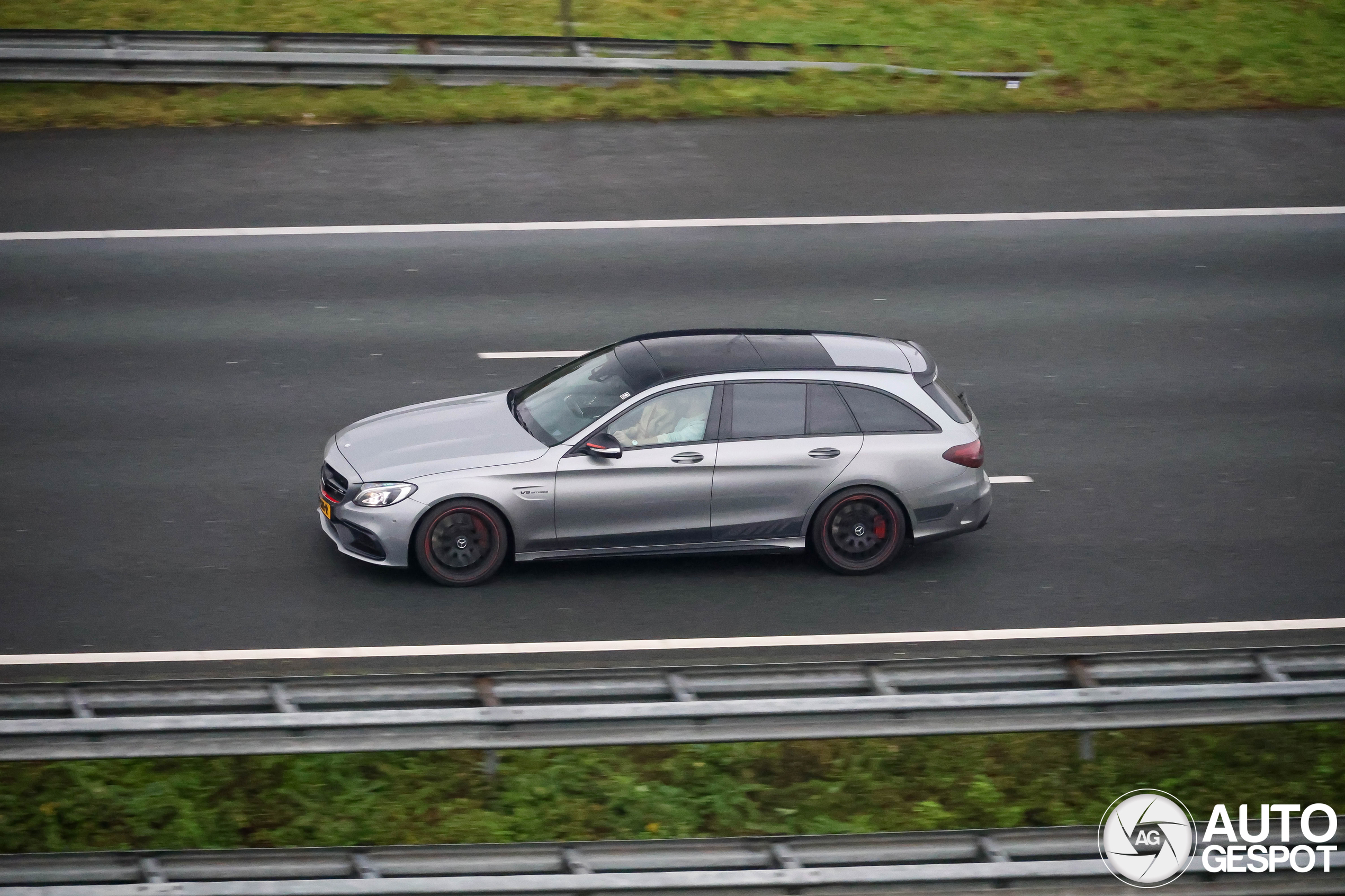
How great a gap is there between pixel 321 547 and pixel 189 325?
4276mm

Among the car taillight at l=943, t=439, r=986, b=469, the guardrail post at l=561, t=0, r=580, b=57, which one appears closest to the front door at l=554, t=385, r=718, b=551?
the car taillight at l=943, t=439, r=986, b=469

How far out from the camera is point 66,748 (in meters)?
6.90

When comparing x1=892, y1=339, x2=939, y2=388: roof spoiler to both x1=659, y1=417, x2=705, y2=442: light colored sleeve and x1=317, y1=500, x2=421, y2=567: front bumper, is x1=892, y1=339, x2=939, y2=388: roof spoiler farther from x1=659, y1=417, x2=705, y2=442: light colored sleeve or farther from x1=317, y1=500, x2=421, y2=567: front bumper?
x1=317, y1=500, x2=421, y2=567: front bumper

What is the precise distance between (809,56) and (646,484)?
11.4m

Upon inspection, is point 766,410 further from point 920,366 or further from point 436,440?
point 436,440

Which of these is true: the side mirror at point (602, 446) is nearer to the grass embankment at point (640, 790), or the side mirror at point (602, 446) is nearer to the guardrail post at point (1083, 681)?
the grass embankment at point (640, 790)

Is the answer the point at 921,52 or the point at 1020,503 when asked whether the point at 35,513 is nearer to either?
the point at 1020,503

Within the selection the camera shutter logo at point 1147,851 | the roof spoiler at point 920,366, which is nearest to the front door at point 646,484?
the roof spoiler at point 920,366

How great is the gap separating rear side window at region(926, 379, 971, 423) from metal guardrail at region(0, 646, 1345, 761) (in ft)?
9.22

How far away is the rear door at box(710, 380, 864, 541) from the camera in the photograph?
388 inches

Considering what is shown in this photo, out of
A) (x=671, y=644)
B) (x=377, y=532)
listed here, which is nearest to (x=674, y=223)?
(x=377, y=532)

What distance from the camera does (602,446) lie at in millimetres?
9750

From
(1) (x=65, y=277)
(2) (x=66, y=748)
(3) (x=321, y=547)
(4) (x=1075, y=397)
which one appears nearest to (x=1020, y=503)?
(4) (x=1075, y=397)

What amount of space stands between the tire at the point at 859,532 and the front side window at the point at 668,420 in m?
1.08
